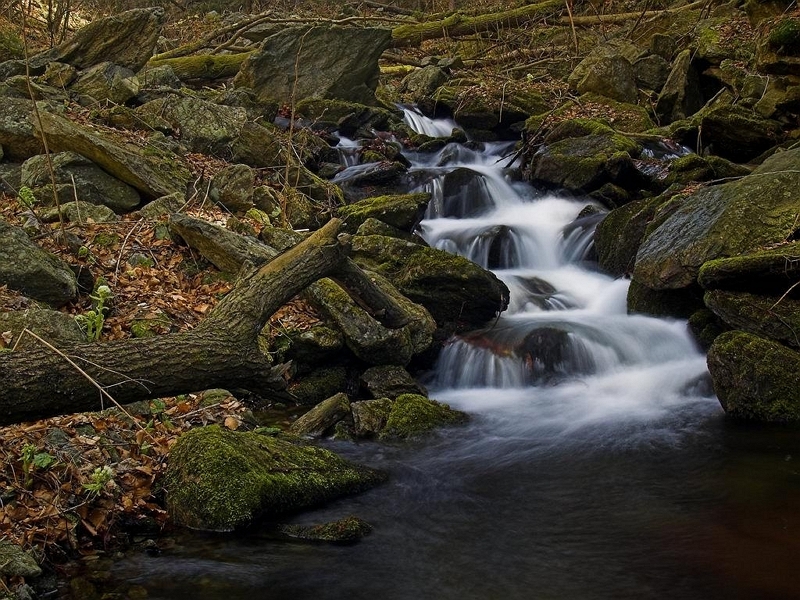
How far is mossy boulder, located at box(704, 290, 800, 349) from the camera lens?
7320mm

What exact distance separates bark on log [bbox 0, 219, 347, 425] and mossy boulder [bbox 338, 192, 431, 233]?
567cm

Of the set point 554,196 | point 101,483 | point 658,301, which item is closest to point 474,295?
point 658,301

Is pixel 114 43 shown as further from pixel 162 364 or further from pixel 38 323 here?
pixel 162 364

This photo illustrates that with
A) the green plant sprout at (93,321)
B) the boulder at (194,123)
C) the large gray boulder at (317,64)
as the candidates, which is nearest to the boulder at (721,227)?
the green plant sprout at (93,321)

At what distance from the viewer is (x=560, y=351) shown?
9.09 meters

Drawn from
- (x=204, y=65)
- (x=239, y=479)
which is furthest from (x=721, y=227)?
(x=204, y=65)

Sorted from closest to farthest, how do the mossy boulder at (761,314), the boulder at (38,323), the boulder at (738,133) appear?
1. the boulder at (38,323)
2. the mossy boulder at (761,314)
3. the boulder at (738,133)

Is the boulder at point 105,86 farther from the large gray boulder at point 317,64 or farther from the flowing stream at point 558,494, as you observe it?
the flowing stream at point 558,494

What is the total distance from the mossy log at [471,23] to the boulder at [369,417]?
16864 mm

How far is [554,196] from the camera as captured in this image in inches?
540

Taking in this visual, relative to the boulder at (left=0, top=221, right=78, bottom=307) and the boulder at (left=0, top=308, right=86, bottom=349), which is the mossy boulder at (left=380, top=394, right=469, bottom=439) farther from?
the boulder at (left=0, top=221, right=78, bottom=307)

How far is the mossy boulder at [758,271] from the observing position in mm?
7406

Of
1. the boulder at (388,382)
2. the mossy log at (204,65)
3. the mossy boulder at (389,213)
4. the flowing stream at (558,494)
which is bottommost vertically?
the flowing stream at (558,494)

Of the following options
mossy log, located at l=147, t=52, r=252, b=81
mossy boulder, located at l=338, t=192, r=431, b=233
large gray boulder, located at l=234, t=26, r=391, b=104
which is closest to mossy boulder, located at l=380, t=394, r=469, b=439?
mossy boulder, located at l=338, t=192, r=431, b=233
